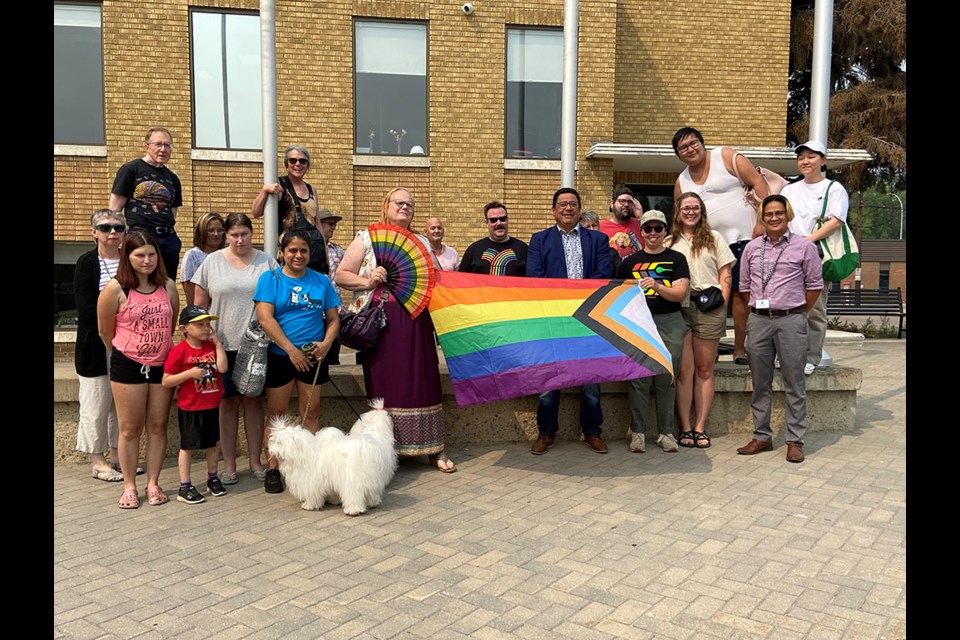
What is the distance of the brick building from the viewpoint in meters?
11.9

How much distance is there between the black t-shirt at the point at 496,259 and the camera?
6348mm

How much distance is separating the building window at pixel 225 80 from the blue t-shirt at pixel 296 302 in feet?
27.0

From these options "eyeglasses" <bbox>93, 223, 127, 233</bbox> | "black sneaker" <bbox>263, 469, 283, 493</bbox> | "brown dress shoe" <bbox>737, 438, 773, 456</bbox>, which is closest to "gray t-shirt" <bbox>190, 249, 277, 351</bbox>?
"eyeglasses" <bbox>93, 223, 127, 233</bbox>

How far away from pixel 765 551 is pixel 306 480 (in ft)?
9.73

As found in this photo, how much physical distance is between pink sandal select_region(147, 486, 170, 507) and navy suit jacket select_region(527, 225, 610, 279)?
3.35 meters

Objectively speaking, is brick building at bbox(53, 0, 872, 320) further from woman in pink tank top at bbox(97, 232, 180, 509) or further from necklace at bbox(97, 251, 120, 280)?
woman in pink tank top at bbox(97, 232, 180, 509)

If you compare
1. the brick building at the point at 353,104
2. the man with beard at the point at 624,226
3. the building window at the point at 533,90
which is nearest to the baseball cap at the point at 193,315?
the man with beard at the point at 624,226

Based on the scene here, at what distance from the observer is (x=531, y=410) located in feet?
22.0

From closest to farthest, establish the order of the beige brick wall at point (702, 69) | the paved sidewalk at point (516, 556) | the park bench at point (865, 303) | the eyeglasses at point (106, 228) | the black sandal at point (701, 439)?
the paved sidewalk at point (516, 556), the eyeglasses at point (106, 228), the black sandal at point (701, 439), the beige brick wall at point (702, 69), the park bench at point (865, 303)

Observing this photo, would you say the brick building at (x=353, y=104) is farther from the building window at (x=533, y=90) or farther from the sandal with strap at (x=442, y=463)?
the sandal with strap at (x=442, y=463)

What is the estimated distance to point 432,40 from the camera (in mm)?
12547

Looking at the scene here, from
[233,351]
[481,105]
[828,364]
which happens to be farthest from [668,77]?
[233,351]

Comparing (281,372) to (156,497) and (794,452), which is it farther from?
(794,452)

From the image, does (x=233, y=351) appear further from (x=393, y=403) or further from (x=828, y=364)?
(x=828, y=364)
